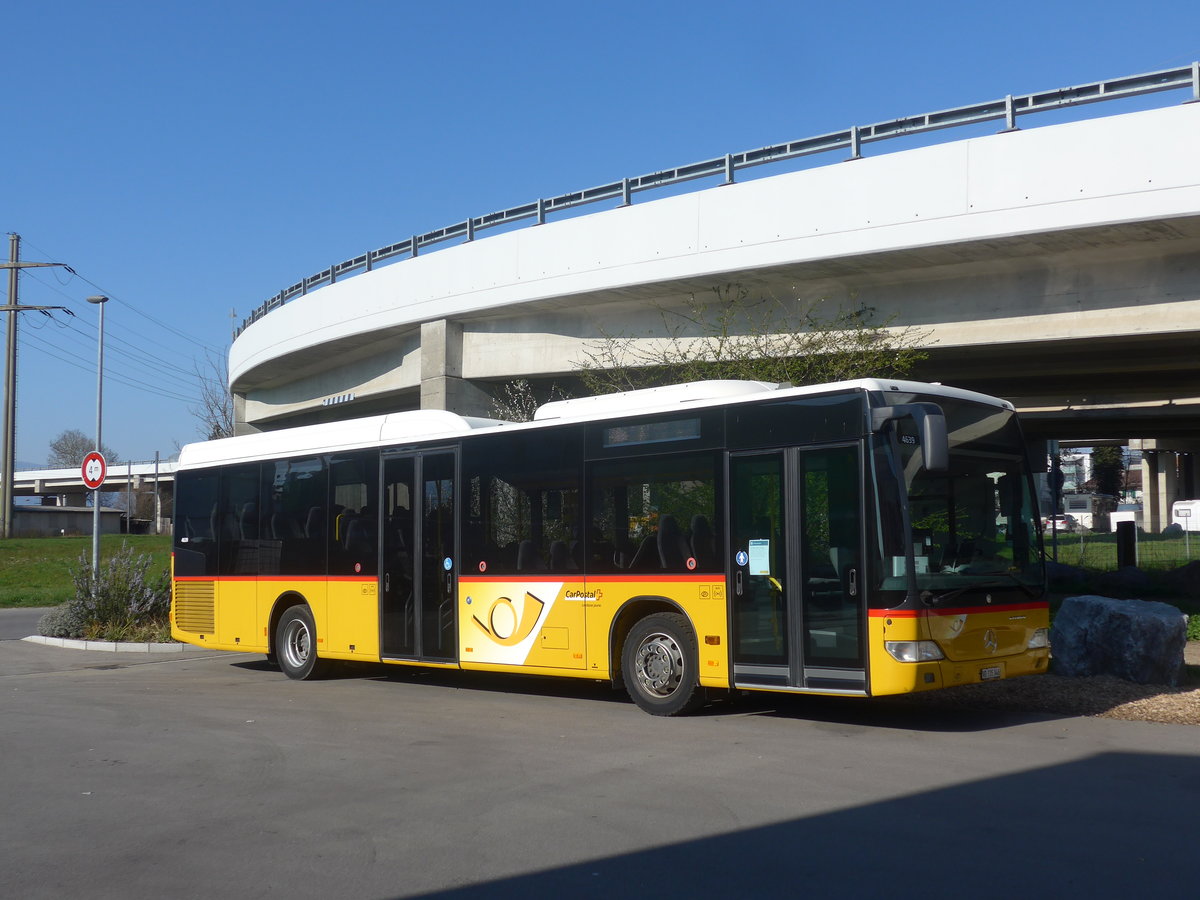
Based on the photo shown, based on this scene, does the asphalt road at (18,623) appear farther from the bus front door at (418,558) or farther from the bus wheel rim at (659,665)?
the bus wheel rim at (659,665)

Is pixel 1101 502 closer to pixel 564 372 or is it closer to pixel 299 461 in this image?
pixel 564 372

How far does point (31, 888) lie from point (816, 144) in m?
15.5

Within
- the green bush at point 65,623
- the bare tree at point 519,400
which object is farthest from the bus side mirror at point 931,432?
the green bush at point 65,623

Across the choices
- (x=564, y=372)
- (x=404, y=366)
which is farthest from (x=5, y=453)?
(x=564, y=372)

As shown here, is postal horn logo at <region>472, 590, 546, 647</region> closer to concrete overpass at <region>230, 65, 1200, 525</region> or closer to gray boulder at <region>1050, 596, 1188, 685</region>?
gray boulder at <region>1050, 596, 1188, 685</region>

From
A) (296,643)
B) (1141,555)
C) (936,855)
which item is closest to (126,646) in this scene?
(296,643)

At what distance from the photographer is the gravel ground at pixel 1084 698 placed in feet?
35.3

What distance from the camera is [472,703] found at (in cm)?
1255

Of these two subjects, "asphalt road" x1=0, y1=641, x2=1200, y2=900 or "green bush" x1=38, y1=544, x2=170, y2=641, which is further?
"green bush" x1=38, y1=544, x2=170, y2=641

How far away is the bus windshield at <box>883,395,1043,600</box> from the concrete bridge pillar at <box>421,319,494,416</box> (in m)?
14.6

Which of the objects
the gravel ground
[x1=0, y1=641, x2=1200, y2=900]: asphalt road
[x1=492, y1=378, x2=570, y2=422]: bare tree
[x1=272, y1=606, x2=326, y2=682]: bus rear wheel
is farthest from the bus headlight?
[x1=492, y1=378, x2=570, y2=422]: bare tree

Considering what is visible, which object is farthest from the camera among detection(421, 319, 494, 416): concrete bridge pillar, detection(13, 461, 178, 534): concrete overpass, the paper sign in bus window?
detection(13, 461, 178, 534): concrete overpass

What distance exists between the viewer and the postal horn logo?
1241 cm

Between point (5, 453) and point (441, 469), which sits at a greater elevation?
point (5, 453)
